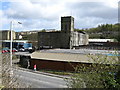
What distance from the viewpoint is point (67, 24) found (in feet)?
189

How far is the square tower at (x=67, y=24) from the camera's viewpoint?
57031 millimetres

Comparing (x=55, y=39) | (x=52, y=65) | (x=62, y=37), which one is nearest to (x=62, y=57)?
(x=52, y=65)

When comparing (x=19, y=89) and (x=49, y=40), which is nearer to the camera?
(x=19, y=89)

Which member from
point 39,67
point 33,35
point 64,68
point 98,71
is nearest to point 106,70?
point 98,71

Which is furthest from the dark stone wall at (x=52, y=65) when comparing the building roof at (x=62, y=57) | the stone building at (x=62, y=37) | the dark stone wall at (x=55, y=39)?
the stone building at (x=62, y=37)

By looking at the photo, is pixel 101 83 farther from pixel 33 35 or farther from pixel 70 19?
pixel 33 35

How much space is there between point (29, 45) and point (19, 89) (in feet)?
199

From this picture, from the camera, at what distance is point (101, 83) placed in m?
5.51

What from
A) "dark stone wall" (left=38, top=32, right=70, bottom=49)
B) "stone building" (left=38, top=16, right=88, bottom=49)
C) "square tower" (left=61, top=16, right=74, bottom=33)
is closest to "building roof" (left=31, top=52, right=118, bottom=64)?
"dark stone wall" (left=38, top=32, right=70, bottom=49)

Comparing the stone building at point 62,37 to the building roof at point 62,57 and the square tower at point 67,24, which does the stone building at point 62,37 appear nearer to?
the square tower at point 67,24

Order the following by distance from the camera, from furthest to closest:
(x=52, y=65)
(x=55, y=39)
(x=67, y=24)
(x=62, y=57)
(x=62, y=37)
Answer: (x=67, y=24) → (x=55, y=39) → (x=62, y=37) → (x=52, y=65) → (x=62, y=57)

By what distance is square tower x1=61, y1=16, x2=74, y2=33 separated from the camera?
2245 inches

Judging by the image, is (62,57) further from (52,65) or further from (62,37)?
(62,37)

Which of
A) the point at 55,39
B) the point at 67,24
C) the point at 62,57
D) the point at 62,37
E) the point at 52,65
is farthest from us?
the point at 67,24
